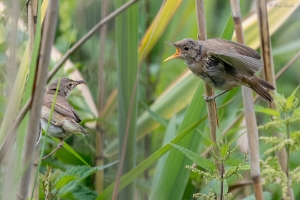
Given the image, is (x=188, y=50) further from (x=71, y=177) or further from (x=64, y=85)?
(x=71, y=177)

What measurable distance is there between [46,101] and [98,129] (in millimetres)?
728

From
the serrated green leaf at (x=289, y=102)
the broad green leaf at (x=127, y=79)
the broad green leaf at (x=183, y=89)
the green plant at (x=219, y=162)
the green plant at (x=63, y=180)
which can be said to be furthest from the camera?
the broad green leaf at (x=183, y=89)

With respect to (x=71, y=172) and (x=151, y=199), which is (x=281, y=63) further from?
(x=71, y=172)

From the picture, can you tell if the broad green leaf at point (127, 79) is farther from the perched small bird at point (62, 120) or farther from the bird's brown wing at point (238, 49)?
the bird's brown wing at point (238, 49)

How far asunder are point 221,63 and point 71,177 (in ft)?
2.34

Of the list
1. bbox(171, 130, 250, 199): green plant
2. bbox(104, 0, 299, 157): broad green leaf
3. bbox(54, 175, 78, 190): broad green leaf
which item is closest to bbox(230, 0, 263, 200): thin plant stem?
bbox(171, 130, 250, 199): green plant

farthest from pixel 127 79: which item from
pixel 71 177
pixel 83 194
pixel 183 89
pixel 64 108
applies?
pixel 183 89

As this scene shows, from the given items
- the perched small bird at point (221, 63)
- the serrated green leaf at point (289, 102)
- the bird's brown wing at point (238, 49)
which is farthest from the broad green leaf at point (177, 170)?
the serrated green leaf at point (289, 102)

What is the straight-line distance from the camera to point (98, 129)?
2.61 meters

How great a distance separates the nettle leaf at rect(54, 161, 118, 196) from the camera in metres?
1.68

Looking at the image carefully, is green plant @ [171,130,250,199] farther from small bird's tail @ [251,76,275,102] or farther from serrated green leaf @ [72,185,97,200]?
serrated green leaf @ [72,185,97,200]

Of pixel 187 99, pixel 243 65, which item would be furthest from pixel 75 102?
pixel 243 65

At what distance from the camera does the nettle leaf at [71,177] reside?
5.51ft

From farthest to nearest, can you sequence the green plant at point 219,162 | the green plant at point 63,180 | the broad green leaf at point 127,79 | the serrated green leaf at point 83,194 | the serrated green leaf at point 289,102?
the serrated green leaf at point 83,194 < the serrated green leaf at point 289,102 < the broad green leaf at point 127,79 < the green plant at point 63,180 < the green plant at point 219,162
